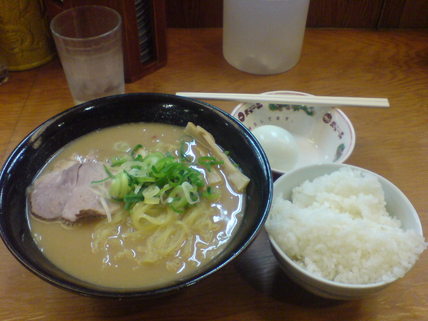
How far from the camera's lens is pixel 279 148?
1521 millimetres

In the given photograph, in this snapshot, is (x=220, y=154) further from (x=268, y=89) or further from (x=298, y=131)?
(x=268, y=89)

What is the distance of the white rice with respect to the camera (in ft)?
3.43

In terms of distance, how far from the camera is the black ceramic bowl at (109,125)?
960 mm

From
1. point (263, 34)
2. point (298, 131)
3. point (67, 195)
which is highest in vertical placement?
point (263, 34)

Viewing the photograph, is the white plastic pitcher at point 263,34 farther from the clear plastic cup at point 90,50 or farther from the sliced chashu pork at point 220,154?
the sliced chashu pork at point 220,154

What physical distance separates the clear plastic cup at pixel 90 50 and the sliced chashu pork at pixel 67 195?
543 mm

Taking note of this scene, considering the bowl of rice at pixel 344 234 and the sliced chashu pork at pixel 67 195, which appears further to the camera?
the sliced chashu pork at pixel 67 195

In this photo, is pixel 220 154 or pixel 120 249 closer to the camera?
pixel 120 249

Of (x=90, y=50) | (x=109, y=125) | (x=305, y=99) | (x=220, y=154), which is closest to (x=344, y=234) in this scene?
(x=220, y=154)

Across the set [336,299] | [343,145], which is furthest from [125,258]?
[343,145]

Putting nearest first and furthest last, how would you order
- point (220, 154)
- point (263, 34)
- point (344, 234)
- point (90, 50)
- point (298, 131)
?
1. point (344, 234)
2. point (220, 154)
3. point (90, 50)
4. point (298, 131)
5. point (263, 34)

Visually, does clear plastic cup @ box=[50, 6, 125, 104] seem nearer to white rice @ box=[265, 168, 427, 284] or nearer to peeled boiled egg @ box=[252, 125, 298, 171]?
peeled boiled egg @ box=[252, 125, 298, 171]

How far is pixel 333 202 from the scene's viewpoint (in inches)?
47.8

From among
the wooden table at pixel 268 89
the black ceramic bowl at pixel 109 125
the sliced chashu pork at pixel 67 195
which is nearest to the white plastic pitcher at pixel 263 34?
the wooden table at pixel 268 89
